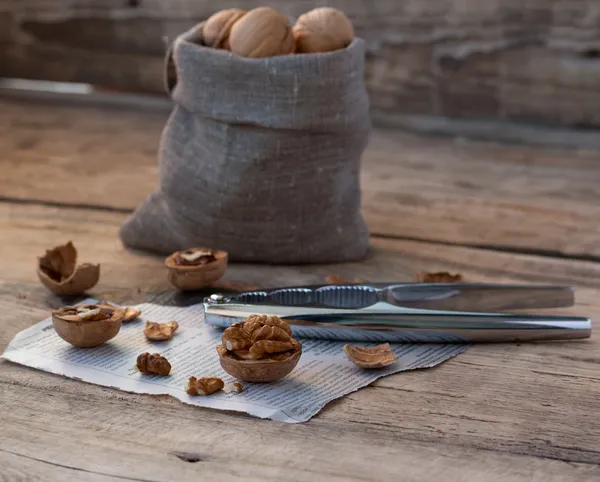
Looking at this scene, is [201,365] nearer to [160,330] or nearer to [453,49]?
[160,330]

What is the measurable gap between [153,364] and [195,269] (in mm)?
242

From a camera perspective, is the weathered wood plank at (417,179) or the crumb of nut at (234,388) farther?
the weathered wood plank at (417,179)

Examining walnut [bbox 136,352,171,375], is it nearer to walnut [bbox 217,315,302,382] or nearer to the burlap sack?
walnut [bbox 217,315,302,382]

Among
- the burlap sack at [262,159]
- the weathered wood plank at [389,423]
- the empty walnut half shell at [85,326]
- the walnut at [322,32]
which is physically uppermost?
the walnut at [322,32]

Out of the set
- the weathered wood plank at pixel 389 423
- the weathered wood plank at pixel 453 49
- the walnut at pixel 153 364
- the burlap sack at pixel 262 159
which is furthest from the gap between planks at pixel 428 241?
the weathered wood plank at pixel 453 49

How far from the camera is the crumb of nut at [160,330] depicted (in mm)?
1118

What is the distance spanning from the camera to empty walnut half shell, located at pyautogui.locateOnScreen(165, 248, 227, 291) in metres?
1.26

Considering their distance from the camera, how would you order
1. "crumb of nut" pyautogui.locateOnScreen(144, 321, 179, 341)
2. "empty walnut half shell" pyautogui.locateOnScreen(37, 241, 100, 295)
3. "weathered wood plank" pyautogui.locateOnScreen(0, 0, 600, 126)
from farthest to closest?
"weathered wood plank" pyautogui.locateOnScreen(0, 0, 600, 126) → "empty walnut half shell" pyautogui.locateOnScreen(37, 241, 100, 295) → "crumb of nut" pyautogui.locateOnScreen(144, 321, 179, 341)

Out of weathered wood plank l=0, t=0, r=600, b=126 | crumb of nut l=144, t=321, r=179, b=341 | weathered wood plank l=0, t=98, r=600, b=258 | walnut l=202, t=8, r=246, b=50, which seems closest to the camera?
crumb of nut l=144, t=321, r=179, b=341

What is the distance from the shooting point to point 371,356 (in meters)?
1.07

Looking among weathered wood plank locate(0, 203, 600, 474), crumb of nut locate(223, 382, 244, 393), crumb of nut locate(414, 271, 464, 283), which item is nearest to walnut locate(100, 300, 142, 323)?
weathered wood plank locate(0, 203, 600, 474)

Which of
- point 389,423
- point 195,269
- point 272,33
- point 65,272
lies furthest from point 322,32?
point 389,423

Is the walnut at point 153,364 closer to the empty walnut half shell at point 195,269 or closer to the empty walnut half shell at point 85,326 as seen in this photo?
the empty walnut half shell at point 85,326

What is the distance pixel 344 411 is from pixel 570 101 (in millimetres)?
1362
